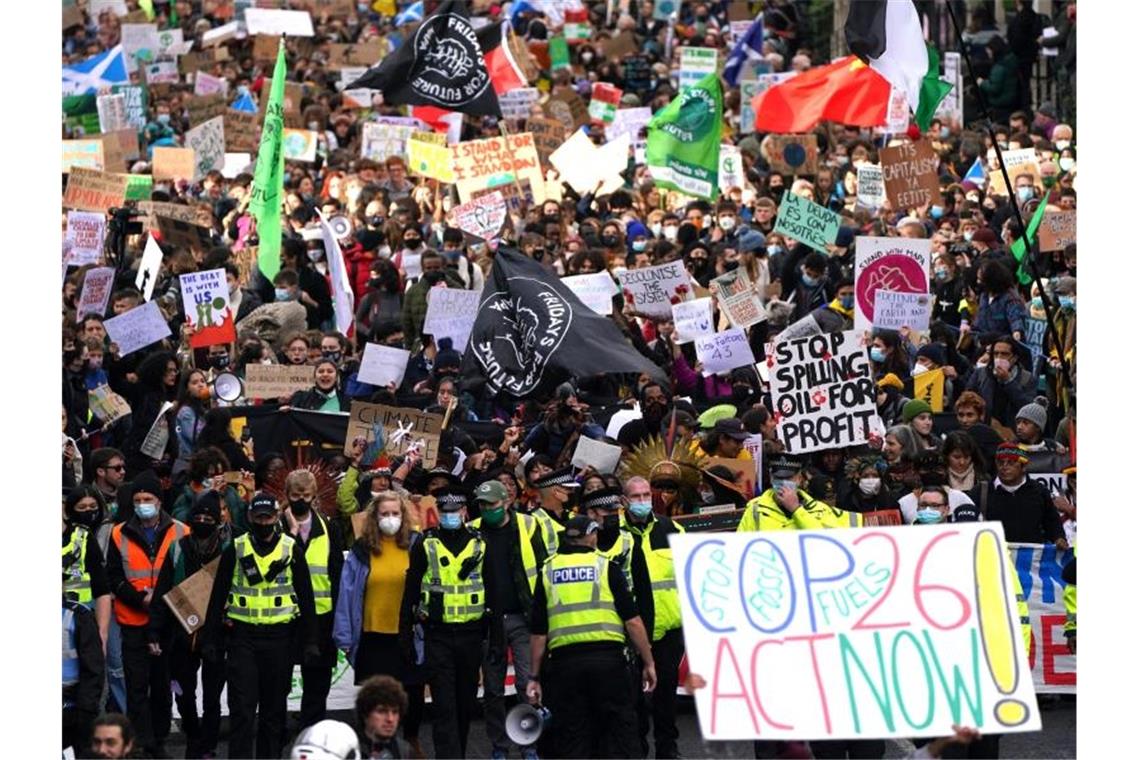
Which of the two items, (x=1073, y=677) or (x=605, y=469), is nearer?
(x=1073, y=677)

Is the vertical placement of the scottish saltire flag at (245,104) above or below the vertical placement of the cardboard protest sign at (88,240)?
above

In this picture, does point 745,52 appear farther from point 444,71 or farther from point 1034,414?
point 1034,414

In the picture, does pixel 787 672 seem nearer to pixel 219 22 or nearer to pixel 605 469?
pixel 605 469

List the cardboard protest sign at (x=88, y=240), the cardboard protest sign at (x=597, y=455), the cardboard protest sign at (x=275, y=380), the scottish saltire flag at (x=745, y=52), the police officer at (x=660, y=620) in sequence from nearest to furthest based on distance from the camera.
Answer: the police officer at (x=660, y=620), the cardboard protest sign at (x=597, y=455), the cardboard protest sign at (x=275, y=380), the cardboard protest sign at (x=88, y=240), the scottish saltire flag at (x=745, y=52)

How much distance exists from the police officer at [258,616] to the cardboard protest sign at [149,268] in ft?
20.9

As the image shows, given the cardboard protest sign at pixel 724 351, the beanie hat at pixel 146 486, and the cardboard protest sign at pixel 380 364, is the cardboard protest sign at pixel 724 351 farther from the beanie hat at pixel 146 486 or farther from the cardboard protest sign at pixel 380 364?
the beanie hat at pixel 146 486

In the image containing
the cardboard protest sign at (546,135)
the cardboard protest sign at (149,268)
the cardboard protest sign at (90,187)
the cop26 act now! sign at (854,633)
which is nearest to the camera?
the cop26 act now! sign at (854,633)

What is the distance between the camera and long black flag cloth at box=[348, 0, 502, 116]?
22906mm

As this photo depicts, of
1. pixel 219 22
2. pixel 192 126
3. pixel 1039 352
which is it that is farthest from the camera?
pixel 219 22

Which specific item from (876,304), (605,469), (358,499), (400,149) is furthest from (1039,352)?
(400,149)

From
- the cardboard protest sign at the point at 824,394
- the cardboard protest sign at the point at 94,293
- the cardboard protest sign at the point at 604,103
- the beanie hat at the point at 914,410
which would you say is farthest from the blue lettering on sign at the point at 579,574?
the cardboard protest sign at the point at 604,103

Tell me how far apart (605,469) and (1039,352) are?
13.5 feet

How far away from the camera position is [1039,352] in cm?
1883

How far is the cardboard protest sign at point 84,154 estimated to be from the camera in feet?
86.5
